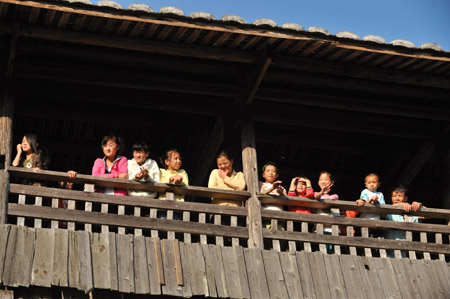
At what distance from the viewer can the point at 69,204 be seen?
1126 cm

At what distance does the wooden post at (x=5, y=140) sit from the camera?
1095cm

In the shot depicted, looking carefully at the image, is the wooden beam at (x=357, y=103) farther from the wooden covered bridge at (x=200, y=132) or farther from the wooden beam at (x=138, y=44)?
the wooden beam at (x=138, y=44)

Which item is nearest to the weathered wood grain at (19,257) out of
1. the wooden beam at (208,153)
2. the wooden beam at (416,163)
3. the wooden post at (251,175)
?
the wooden post at (251,175)

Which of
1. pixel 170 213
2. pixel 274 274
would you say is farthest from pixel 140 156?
pixel 274 274

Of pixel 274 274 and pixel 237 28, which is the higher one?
pixel 237 28

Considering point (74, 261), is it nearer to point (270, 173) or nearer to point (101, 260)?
point (101, 260)

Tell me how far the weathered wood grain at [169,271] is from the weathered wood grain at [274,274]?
3.53 ft

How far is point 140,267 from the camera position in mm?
10820

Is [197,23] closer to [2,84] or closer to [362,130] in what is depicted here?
[2,84]

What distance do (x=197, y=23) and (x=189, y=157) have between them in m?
3.42

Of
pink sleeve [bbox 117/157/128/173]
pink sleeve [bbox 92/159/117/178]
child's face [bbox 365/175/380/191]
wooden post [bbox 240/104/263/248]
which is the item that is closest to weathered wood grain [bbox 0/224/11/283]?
pink sleeve [bbox 92/159/117/178]

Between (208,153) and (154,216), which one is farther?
(208,153)

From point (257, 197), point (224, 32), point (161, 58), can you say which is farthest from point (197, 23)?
point (257, 197)

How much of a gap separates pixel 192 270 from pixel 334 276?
5.65 ft
